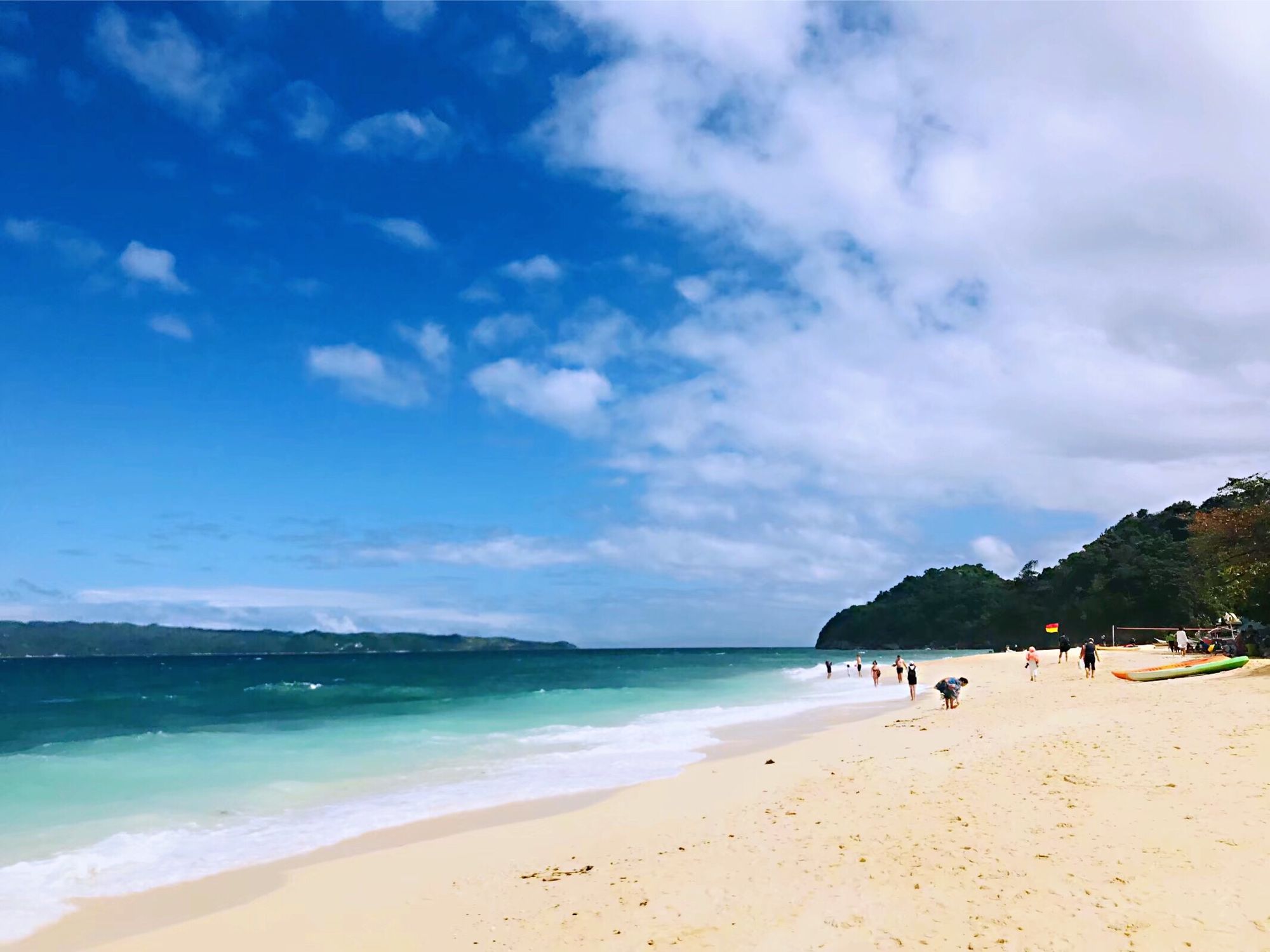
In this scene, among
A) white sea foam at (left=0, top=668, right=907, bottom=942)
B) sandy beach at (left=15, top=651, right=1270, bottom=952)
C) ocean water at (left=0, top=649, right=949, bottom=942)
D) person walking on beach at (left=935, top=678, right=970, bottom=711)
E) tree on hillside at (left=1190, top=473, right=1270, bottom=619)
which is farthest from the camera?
tree on hillside at (left=1190, top=473, right=1270, bottom=619)

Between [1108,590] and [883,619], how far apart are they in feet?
263

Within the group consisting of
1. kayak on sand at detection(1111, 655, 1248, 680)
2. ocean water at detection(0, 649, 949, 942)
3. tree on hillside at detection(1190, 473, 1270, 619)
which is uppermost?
tree on hillside at detection(1190, 473, 1270, 619)

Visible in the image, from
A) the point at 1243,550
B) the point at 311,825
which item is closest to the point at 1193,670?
the point at 1243,550

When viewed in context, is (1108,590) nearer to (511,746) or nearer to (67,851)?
(511,746)

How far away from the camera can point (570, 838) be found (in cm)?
1124

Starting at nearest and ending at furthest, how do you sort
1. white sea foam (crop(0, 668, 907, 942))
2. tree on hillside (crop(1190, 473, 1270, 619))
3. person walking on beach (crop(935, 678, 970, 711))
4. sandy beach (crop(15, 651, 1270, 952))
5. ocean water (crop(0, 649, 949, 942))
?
sandy beach (crop(15, 651, 1270, 952)) < white sea foam (crop(0, 668, 907, 942)) < ocean water (crop(0, 649, 949, 942)) < person walking on beach (crop(935, 678, 970, 711)) < tree on hillside (crop(1190, 473, 1270, 619))

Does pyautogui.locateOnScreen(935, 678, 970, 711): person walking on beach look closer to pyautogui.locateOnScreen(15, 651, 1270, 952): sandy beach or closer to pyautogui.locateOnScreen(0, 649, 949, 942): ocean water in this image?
pyautogui.locateOnScreen(0, 649, 949, 942): ocean water

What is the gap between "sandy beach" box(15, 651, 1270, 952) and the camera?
20.8 ft

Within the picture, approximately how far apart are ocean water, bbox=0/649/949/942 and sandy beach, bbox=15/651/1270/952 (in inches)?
58.8

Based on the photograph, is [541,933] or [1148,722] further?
[1148,722]

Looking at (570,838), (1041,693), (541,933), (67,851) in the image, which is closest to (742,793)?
(570,838)

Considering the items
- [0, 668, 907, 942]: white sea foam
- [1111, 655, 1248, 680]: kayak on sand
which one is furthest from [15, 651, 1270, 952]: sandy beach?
[1111, 655, 1248, 680]: kayak on sand

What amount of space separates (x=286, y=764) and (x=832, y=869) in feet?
56.1

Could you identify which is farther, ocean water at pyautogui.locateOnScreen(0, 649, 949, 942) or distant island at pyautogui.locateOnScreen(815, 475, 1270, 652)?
distant island at pyautogui.locateOnScreen(815, 475, 1270, 652)
